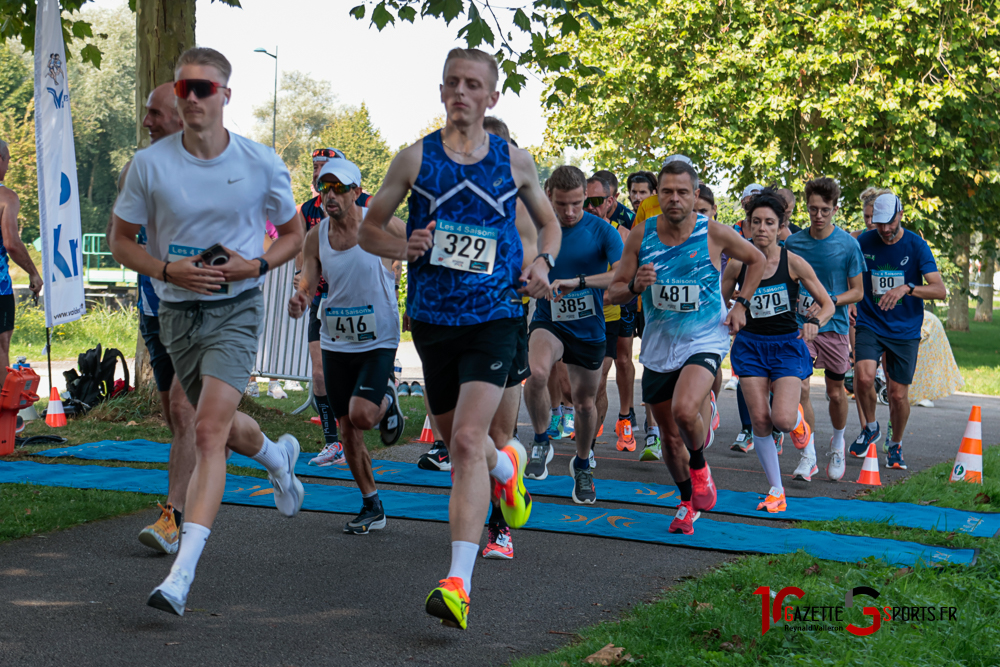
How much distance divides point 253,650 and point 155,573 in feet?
4.15

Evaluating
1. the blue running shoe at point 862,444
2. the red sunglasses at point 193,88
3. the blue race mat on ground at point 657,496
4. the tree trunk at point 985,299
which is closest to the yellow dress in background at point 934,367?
→ the blue running shoe at point 862,444

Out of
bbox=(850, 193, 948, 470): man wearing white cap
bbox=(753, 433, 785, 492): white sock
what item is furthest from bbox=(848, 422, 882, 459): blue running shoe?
bbox=(753, 433, 785, 492): white sock

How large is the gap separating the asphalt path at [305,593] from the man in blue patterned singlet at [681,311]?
65 centimetres

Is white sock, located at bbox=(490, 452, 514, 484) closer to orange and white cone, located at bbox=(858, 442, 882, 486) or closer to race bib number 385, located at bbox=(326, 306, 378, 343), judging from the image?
race bib number 385, located at bbox=(326, 306, 378, 343)

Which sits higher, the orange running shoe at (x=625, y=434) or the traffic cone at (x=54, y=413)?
the traffic cone at (x=54, y=413)

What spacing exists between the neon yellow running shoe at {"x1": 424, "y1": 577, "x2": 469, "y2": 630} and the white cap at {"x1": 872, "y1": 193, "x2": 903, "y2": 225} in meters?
6.45

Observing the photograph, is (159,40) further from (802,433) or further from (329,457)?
(802,433)

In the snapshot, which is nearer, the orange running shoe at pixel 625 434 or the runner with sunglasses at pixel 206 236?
the runner with sunglasses at pixel 206 236

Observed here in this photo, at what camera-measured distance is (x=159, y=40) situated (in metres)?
9.53

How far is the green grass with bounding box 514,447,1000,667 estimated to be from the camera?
364cm

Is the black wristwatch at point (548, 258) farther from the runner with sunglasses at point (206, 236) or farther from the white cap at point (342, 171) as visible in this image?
the white cap at point (342, 171)

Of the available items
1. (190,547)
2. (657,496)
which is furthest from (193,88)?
(657,496)

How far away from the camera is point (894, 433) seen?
9039 mm

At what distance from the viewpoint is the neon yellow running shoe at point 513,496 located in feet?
16.8
